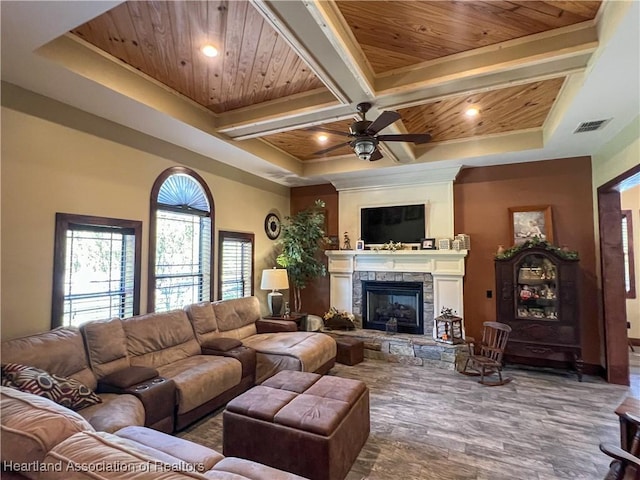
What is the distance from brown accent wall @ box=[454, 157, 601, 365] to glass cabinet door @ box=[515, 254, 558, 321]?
48cm

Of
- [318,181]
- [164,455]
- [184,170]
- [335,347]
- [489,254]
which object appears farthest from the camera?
[318,181]

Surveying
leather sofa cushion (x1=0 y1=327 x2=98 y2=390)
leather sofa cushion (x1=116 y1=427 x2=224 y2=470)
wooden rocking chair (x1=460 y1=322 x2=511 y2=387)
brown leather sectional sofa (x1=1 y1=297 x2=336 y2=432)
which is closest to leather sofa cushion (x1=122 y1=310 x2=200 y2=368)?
brown leather sectional sofa (x1=1 y1=297 x2=336 y2=432)

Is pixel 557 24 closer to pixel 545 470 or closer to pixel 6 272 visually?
pixel 545 470

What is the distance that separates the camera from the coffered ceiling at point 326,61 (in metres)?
2.20

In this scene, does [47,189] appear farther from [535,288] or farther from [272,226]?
[535,288]

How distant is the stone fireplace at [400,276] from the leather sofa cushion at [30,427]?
16.2 feet

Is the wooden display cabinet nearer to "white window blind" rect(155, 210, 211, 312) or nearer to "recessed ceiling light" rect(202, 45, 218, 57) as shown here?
"white window blind" rect(155, 210, 211, 312)

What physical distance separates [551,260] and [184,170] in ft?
16.8

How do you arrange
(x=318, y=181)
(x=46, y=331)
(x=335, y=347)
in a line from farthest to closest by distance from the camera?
(x=318, y=181)
(x=335, y=347)
(x=46, y=331)

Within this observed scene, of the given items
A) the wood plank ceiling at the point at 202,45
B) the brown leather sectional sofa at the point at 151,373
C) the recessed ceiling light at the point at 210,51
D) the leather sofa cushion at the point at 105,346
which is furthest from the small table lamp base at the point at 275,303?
the recessed ceiling light at the point at 210,51

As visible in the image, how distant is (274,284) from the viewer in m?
5.19

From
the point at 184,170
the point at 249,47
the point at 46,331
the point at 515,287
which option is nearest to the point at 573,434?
the point at 515,287

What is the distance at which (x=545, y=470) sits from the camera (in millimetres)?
2463

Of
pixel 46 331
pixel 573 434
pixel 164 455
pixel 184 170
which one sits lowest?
pixel 573 434
